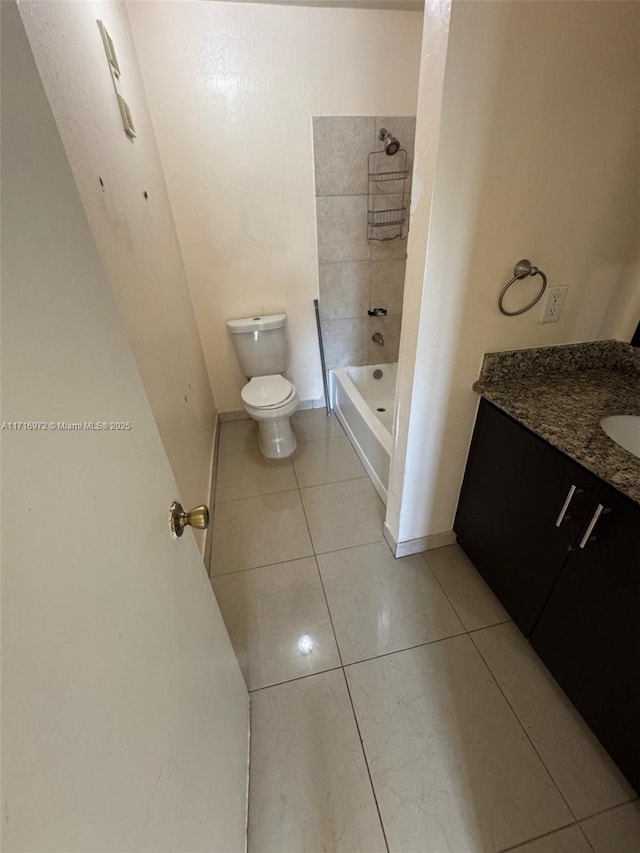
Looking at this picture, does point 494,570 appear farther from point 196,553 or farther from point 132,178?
point 132,178

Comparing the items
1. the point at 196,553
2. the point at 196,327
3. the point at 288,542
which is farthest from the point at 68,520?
the point at 196,327

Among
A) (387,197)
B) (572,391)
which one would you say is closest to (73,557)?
(572,391)

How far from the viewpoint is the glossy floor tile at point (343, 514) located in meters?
1.73

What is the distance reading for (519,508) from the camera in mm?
1180

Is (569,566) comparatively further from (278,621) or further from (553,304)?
(278,621)

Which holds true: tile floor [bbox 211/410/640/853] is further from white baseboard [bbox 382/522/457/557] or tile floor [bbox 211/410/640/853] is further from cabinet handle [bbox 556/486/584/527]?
cabinet handle [bbox 556/486/584/527]

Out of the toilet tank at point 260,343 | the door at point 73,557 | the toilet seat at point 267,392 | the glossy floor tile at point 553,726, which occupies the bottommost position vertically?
the glossy floor tile at point 553,726

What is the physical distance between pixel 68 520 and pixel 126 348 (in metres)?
0.30

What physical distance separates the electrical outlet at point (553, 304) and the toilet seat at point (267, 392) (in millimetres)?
1382

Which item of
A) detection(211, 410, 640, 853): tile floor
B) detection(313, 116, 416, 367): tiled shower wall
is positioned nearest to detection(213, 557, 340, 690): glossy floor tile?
detection(211, 410, 640, 853): tile floor

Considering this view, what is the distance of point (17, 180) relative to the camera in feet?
1.12

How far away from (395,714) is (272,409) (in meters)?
1.52

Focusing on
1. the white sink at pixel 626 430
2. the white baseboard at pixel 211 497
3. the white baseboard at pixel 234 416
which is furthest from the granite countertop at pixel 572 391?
the white baseboard at pixel 234 416

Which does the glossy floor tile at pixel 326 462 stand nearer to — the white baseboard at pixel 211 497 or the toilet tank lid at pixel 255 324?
the white baseboard at pixel 211 497
